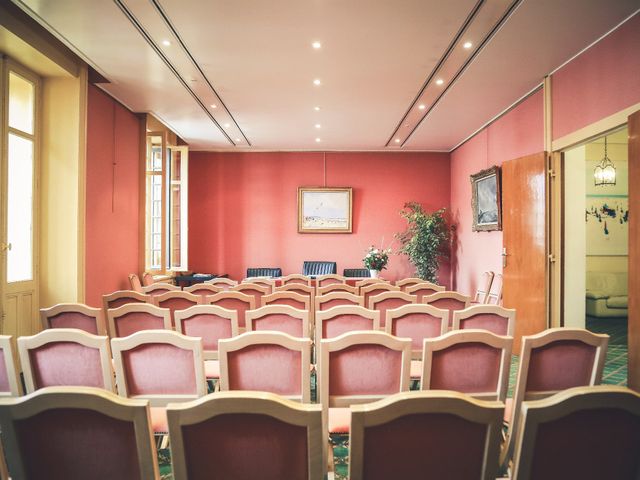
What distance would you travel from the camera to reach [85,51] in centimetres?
451

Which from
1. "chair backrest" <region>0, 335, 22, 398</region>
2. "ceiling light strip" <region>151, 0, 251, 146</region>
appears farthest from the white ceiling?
"chair backrest" <region>0, 335, 22, 398</region>

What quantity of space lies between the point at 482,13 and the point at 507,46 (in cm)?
79

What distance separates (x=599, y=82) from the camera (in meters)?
4.16

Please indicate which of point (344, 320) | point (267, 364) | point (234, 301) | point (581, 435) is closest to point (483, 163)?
point (234, 301)

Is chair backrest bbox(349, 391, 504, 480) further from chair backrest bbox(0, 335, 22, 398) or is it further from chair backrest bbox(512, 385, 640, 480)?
chair backrest bbox(0, 335, 22, 398)

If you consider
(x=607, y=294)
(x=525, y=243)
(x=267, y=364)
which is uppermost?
(x=525, y=243)

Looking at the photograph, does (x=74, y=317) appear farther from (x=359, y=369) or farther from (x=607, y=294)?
(x=607, y=294)

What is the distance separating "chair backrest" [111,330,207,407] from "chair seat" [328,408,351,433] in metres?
0.60

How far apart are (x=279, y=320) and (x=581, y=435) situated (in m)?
1.84

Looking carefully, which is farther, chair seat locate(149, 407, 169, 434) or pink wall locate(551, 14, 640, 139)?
pink wall locate(551, 14, 640, 139)

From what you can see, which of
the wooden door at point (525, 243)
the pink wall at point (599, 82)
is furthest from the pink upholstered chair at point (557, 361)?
the wooden door at point (525, 243)

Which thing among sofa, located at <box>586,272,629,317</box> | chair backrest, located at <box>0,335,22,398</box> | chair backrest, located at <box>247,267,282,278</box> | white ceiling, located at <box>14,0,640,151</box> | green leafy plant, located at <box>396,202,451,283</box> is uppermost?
white ceiling, located at <box>14,0,640,151</box>

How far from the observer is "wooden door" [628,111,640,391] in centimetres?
333

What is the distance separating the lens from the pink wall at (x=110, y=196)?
548 cm
